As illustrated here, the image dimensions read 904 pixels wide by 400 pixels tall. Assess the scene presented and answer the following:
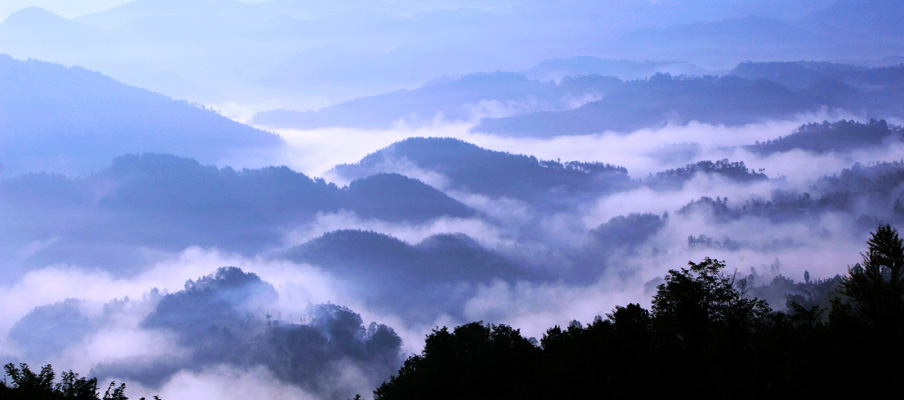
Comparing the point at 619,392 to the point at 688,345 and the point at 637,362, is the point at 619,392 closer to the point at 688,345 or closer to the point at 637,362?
the point at 637,362

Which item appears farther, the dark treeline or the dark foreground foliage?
the dark foreground foliage

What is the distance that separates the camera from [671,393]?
35344mm

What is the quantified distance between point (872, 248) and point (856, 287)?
256 cm

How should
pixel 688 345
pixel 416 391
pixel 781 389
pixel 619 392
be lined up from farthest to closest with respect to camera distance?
pixel 416 391
pixel 688 345
pixel 619 392
pixel 781 389

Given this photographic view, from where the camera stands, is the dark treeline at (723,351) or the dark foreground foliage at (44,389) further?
the dark foreground foliage at (44,389)

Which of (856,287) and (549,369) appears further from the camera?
(549,369)

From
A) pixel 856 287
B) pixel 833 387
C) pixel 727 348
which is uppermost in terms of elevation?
pixel 856 287

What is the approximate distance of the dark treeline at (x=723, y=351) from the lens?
30625 millimetres

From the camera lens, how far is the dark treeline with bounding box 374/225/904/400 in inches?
1206

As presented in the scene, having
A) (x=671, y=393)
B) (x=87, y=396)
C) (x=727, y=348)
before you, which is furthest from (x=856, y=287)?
(x=87, y=396)

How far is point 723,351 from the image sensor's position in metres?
33.8

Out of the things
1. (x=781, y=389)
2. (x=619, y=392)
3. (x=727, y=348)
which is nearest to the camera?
(x=781, y=389)

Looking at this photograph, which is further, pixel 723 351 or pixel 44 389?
pixel 44 389

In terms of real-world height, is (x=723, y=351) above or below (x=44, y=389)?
below
